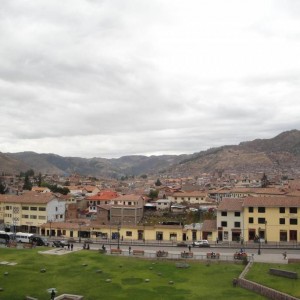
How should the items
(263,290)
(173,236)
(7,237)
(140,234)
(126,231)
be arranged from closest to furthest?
1. (263,290)
2. (173,236)
3. (7,237)
4. (140,234)
5. (126,231)

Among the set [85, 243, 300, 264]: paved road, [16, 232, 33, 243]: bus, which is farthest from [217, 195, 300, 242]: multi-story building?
[16, 232, 33, 243]: bus

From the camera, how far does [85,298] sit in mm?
34781

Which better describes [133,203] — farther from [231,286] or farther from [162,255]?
[231,286]

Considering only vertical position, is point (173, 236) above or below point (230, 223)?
below

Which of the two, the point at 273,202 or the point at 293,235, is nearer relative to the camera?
the point at 293,235

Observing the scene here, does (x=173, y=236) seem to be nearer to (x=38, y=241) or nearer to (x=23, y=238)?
(x=38, y=241)

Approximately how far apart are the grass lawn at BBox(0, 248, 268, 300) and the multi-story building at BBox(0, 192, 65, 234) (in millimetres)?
30784

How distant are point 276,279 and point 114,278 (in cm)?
1513

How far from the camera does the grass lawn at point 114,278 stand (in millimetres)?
35875

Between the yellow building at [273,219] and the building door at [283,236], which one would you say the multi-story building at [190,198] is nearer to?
the yellow building at [273,219]

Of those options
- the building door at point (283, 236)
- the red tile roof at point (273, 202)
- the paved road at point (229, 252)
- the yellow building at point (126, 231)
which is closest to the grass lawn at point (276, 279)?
the paved road at point (229, 252)

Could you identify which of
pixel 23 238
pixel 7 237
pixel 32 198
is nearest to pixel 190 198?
pixel 32 198

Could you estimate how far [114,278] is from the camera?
1633 inches

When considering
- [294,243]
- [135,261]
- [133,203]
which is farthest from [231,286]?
[133,203]
